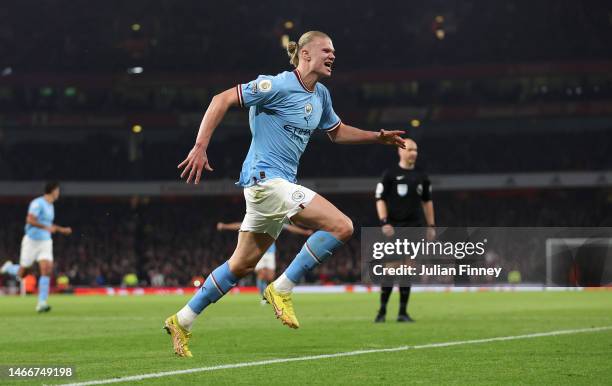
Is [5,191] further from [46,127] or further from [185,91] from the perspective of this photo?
[185,91]

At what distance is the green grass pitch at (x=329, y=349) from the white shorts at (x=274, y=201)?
1024mm

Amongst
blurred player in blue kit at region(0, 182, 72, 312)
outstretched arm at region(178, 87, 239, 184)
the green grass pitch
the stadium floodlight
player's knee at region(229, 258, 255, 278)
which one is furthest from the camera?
the stadium floodlight

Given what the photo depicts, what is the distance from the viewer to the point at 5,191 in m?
46.2

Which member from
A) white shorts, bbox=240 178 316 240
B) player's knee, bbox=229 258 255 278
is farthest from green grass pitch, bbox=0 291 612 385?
white shorts, bbox=240 178 316 240

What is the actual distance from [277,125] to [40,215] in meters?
10.9

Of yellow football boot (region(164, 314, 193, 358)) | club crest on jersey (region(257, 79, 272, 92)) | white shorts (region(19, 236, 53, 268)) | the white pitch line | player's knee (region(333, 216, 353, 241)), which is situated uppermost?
club crest on jersey (region(257, 79, 272, 92))

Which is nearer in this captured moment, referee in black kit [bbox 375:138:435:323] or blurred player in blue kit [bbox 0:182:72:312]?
referee in black kit [bbox 375:138:435:323]

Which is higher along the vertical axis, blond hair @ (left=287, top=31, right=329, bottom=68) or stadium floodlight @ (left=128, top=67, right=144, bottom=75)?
stadium floodlight @ (left=128, top=67, right=144, bottom=75)

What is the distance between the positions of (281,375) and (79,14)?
4535cm

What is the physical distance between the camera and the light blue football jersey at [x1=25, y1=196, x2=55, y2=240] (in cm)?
1719

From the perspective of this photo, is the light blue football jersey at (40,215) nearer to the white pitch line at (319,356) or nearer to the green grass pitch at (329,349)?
the green grass pitch at (329,349)

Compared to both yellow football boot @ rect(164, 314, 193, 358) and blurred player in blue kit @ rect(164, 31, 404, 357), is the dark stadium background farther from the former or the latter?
blurred player in blue kit @ rect(164, 31, 404, 357)

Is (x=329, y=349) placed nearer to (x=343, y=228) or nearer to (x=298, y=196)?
(x=343, y=228)

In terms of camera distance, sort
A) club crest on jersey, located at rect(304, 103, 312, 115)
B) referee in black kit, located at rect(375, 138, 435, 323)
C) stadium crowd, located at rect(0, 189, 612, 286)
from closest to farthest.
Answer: club crest on jersey, located at rect(304, 103, 312, 115), referee in black kit, located at rect(375, 138, 435, 323), stadium crowd, located at rect(0, 189, 612, 286)
